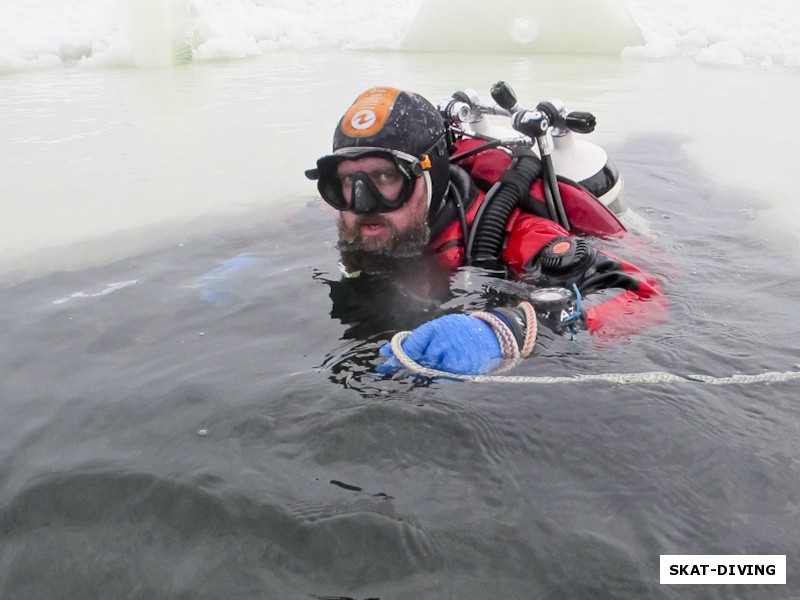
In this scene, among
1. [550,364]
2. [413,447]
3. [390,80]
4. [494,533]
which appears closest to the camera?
[494,533]

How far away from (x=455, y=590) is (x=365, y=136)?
6.72 ft

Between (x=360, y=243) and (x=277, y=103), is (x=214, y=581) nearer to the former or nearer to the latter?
(x=360, y=243)

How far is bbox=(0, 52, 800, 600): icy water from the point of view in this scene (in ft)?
5.24

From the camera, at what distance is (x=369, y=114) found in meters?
3.12

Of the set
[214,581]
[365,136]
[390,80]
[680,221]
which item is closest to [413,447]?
[214,581]

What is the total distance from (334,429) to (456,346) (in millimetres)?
468

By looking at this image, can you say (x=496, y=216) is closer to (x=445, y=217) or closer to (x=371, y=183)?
(x=445, y=217)

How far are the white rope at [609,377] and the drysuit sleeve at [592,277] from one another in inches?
11.5

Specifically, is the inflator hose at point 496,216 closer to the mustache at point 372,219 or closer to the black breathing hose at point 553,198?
the black breathing hose at point 553,198

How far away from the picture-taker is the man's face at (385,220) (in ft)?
9.95

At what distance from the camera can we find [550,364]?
237 centimetres

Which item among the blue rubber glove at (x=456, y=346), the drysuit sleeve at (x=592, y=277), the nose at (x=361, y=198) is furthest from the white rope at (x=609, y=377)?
the nose at (x=361, y=198)

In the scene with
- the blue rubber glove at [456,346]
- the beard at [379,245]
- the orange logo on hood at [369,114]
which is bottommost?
the blue rubber glove at [456,346]

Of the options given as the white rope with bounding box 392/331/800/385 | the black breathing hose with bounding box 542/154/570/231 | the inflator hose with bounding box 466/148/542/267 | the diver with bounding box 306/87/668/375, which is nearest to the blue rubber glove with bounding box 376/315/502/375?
the white rope with bounding box 392/331/800/385
